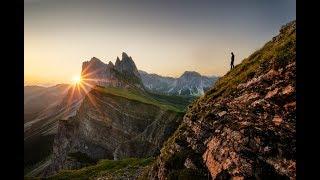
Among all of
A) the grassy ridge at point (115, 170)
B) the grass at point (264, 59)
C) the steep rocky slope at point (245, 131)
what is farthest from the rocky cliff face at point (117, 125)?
the steep rocky slope at point (245, 131)

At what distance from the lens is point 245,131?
106 feet

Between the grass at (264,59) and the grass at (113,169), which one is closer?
the grass at (264,59)

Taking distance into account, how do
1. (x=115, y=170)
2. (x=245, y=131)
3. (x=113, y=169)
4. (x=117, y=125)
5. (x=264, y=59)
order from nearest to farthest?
(x=245, y=131) < (x=264, y=59) < (x=115, y=170) < (x=113, y=169) < (x=117, y=125)

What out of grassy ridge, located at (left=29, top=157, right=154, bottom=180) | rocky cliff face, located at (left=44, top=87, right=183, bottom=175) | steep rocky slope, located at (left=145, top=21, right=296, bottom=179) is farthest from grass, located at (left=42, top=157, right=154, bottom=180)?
rocky cliff face, located at (left=44, top=87, right=183, bottom=175)

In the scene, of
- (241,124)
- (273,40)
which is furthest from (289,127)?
(273,40)

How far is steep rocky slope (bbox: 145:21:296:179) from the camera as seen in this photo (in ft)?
97.2

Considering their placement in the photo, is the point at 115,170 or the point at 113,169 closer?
the point at 115,170

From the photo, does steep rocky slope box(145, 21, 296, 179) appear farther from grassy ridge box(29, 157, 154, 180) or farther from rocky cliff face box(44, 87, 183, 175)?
rocky cliff face box(44, 87, 183, 175)

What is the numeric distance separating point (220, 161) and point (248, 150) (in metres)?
2.90

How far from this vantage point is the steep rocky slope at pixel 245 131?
29641 millimetres

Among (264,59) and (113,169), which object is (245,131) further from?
(113,169)

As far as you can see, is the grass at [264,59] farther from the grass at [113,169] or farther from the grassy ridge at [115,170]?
the grass at [113,169]

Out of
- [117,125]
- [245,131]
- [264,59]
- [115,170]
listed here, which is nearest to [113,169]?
[115,170]
